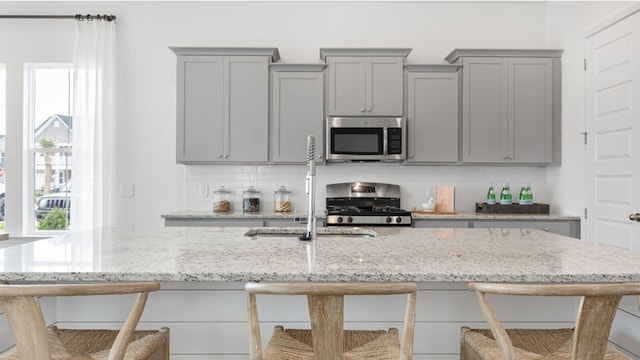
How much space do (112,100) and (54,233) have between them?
4.94ft

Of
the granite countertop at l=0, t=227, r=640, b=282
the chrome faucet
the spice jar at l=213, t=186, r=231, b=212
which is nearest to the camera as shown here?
the granite countertop at l=0, t=227, r=640, b=282

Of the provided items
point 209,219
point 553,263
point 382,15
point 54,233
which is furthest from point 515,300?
point 54,233

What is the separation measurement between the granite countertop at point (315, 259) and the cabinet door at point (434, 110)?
201cm

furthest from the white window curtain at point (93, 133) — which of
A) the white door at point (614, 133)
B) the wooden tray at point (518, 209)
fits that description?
the white door at point (614, 133)

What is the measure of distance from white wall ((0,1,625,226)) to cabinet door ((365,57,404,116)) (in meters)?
0.54

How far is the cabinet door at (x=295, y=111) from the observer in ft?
13.3

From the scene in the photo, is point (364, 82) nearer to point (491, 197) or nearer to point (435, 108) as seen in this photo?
point (435, 108)

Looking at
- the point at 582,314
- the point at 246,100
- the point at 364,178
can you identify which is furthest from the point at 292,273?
the point at 364,178

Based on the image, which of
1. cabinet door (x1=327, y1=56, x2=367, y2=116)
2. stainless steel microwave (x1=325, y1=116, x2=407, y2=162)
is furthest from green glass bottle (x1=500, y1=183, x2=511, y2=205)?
cabinet door (x1=327, y1=56, x2=367, y2=116)

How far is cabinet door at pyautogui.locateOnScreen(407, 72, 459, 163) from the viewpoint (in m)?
4.09

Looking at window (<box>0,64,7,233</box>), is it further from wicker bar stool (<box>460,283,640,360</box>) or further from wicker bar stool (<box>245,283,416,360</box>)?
wicker bar stool (<box>460,283,640,360</box>)

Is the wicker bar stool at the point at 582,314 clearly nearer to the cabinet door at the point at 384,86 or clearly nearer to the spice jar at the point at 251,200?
the cabinet door at the point at 384,86

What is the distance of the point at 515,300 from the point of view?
1.75 meters

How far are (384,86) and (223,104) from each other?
1.52 m
